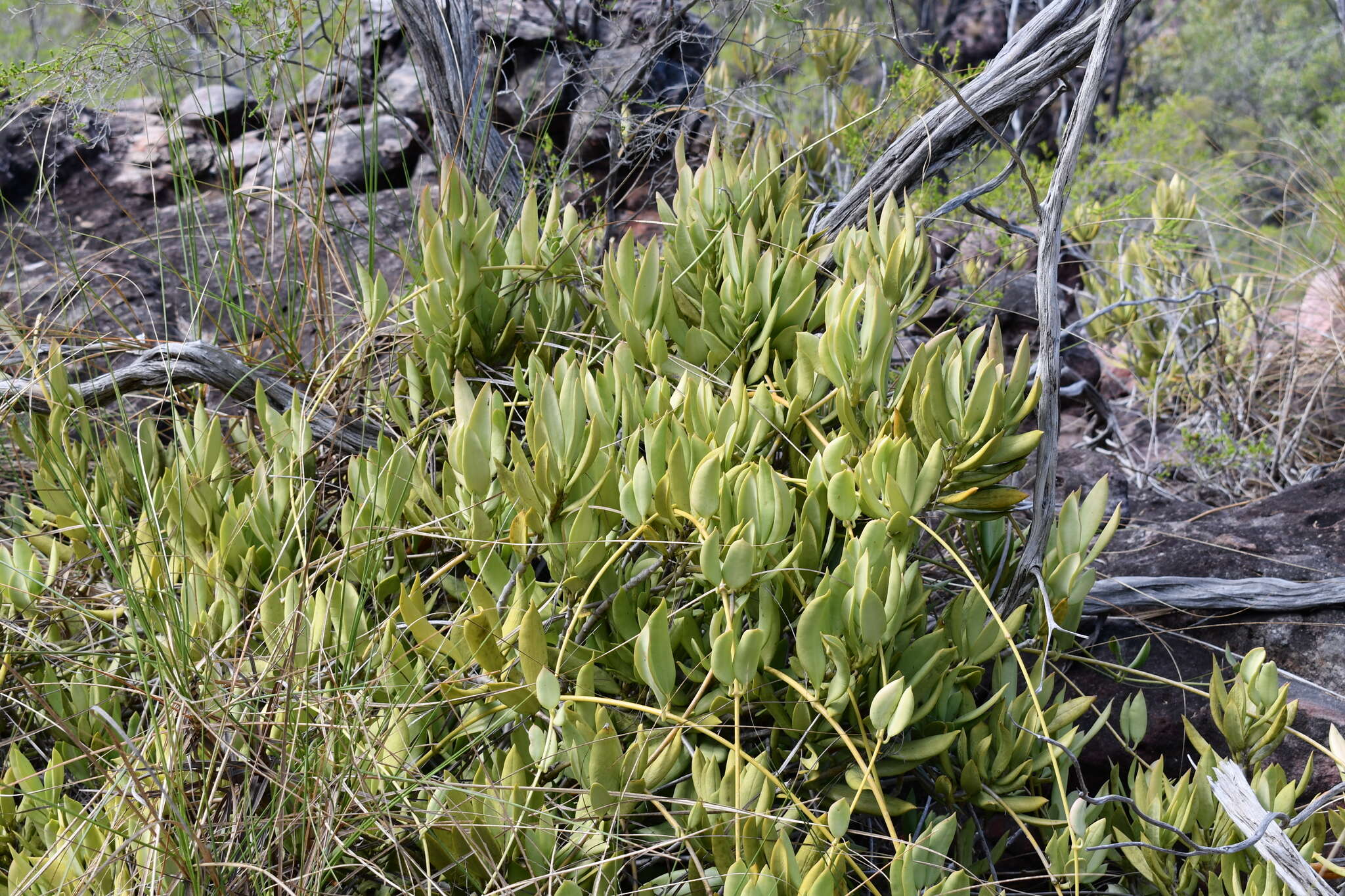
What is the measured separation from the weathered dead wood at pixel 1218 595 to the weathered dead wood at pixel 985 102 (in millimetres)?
920

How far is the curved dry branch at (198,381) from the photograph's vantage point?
196 cm

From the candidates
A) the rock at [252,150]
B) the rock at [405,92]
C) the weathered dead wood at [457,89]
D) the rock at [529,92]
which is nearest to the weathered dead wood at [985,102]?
the weathered dead wood at [457,89]

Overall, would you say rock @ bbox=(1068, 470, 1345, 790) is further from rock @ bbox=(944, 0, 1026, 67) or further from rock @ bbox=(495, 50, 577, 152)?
rock @ bbox=(944, 0, 1026, 67)

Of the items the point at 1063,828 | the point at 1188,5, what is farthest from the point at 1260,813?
the point at 1188,5

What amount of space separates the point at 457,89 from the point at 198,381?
1.05m

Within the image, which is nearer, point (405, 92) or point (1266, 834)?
point (1266, 834)

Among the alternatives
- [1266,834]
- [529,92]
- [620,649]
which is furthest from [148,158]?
[1266,834]

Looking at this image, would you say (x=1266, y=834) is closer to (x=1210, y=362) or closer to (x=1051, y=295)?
(x=1051, y=295)

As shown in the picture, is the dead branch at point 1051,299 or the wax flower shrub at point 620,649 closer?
the wax flower shrub at point 620,649

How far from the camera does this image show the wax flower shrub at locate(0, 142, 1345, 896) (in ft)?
4.21

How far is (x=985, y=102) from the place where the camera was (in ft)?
6.75

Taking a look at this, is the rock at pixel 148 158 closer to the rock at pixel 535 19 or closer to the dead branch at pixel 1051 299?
the rock at pixel 535 19

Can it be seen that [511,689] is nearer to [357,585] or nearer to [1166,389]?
[357,585]

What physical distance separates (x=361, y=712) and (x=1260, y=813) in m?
1.19
